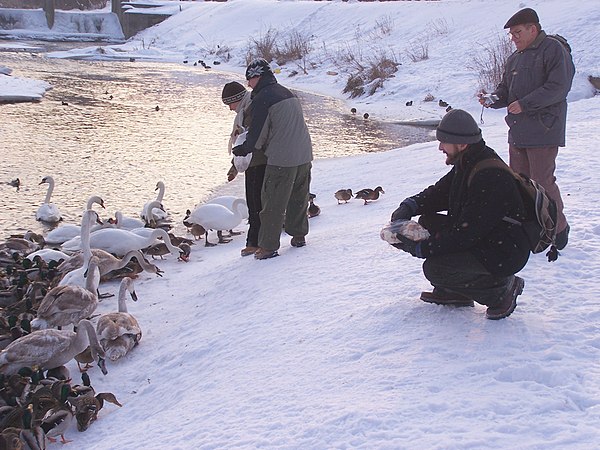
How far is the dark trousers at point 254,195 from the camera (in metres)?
A: 7.27

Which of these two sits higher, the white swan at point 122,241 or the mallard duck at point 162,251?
the white swan at point 122,241

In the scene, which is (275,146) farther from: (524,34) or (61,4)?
(61,4)

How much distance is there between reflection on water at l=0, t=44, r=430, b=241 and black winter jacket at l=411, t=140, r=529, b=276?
275 inches

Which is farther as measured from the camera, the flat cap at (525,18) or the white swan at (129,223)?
the white swan at (129,223)

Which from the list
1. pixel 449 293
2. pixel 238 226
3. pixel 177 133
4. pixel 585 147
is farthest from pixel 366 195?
pixel 177 133

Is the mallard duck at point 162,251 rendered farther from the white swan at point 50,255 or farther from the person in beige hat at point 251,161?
the person in beige hat at point 251,161

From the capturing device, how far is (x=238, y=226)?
397 inches

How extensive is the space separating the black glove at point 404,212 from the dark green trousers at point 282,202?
A: 2410 millimetres

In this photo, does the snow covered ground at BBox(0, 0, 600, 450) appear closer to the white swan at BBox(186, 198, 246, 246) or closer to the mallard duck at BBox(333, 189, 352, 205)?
the white swan at BBox(186, 198, 246, 246)

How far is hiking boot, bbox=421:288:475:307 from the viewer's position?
15.3ft

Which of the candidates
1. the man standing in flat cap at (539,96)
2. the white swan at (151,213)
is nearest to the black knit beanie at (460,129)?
the man standing in flat cap at (539,96)

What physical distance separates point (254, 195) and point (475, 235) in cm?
359

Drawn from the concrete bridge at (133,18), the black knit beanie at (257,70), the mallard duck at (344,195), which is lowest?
the mallard duck at (344,195)

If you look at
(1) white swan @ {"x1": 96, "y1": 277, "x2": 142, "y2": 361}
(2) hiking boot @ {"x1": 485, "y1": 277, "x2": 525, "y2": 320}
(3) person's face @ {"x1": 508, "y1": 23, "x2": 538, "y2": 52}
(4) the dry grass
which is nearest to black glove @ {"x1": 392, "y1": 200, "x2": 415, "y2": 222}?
(2) hiking boot @ {"x1": 485, "y1": 277, "x2": 525, "y2": 320}
